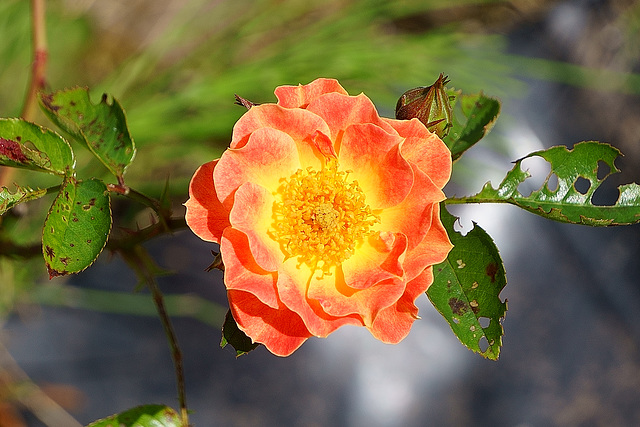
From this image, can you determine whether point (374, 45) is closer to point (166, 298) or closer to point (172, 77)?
point (172, 77)

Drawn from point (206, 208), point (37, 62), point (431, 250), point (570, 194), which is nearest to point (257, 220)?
point (206, 208)

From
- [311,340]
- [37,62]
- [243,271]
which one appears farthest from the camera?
[311,340]

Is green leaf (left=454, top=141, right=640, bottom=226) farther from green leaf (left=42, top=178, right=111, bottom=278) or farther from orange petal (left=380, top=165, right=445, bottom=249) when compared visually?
green leaf (left=42, top=178, right=111, bottom=278)

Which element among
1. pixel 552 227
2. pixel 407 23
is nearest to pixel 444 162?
pixel 552 227

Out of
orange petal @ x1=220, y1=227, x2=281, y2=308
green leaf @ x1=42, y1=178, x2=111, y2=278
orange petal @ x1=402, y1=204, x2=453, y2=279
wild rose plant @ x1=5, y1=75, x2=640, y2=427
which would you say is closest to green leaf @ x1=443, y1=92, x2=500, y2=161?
wild rose plant @ x1=5, y1=75, x2=640, y2=427

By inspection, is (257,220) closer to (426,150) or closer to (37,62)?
(426,150)
